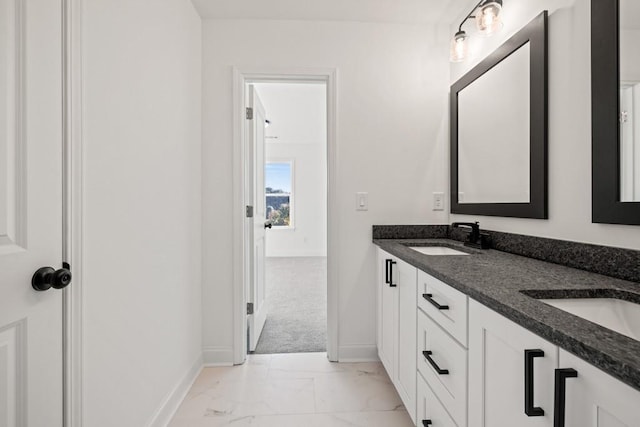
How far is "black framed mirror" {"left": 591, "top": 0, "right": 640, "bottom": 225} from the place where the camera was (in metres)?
1.01

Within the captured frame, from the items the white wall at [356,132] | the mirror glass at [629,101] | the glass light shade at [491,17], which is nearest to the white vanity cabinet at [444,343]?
the mirror glass at [629,101]

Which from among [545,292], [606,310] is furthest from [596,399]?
[606,310]

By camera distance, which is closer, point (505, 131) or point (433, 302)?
point (433, 302)

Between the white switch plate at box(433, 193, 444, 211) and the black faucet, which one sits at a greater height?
the white switch plate at box(433, 193, 444, 211)

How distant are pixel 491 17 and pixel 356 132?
97 centimetres

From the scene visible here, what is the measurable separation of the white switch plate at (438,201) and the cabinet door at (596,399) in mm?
1709

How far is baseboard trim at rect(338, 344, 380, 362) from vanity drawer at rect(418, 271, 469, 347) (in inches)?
40.1

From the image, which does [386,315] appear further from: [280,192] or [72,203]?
[280,192]

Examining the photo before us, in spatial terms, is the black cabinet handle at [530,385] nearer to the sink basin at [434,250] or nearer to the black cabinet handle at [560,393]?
the black cabinet handle at [560,393]

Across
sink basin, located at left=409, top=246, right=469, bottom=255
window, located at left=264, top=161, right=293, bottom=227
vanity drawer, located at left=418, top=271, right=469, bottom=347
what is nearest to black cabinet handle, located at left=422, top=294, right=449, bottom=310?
vanity drawer, located at left=418, top=271, right=469, bottom=347

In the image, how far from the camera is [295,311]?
3236 mm

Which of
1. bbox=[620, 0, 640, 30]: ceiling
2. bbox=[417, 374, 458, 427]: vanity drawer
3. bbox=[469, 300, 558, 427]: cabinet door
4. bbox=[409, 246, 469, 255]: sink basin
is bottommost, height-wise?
bbox=[417, 374, 458, 427]: vanity drawer

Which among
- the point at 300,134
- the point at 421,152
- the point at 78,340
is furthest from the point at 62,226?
the point at 300,134

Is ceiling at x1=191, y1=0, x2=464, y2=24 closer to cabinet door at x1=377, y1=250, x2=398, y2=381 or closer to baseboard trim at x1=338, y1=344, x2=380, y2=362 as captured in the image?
cabinet door at x1=377, y1=250, x2=398, y2=381
